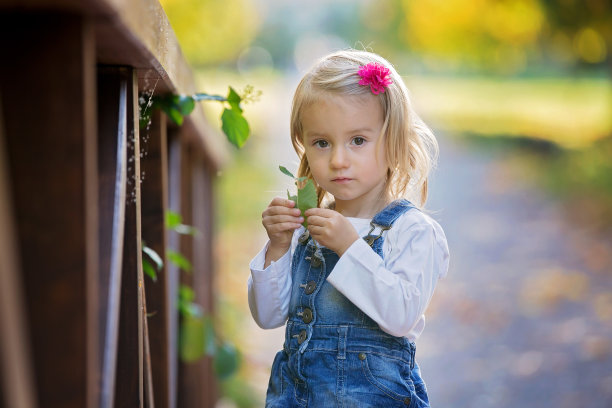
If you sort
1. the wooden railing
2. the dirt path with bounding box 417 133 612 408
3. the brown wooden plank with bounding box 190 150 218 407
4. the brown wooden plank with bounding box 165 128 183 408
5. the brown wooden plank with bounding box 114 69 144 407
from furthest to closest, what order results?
1. the dirt path with bounding box 417 133 612 408
2. the brown wooden plank with bounding box 190 150 218 407
3. the brown wooden plank with bounding box 165 128 183 408
4. the brown wooden plank with bounding box 114 69 144 407
5. the wooden railing

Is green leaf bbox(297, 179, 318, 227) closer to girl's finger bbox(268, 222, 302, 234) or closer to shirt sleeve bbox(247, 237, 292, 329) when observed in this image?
girl's finger bbox(268, 222, 302, 234)

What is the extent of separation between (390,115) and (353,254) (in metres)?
0.41

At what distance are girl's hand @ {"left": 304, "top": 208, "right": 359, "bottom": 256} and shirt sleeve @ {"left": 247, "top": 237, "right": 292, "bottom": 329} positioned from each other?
0.66 ft

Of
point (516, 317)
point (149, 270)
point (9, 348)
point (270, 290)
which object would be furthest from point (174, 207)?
point (516, 317)

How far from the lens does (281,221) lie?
2.03 meters

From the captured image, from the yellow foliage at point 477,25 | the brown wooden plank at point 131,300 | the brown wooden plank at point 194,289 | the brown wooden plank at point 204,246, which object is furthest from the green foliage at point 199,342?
the yellow foliage at point 477,25

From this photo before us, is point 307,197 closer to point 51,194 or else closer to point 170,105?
point 170,105

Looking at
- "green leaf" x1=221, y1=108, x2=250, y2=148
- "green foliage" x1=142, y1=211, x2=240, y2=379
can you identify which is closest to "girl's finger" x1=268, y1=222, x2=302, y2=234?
"green leaf" x1=221, y1=108, x2=250, y2=148

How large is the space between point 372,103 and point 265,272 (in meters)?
0.52

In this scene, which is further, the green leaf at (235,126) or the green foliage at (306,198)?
the green leaf at (235,126)

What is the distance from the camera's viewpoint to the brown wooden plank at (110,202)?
142 cm

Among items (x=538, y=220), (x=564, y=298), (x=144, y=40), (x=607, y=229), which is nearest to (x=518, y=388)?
(x=564, y=298)

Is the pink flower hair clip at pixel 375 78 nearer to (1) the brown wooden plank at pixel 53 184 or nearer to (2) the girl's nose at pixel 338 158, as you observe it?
(2) the girl's nose at pixel 338 158

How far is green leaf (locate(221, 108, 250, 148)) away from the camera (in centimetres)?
228
